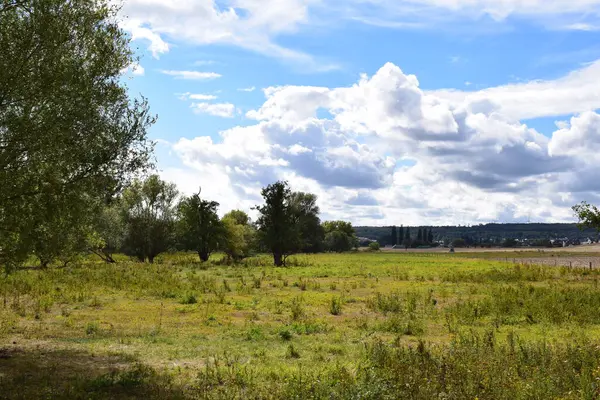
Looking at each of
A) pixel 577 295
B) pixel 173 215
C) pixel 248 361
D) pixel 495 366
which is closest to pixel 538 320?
pixel 577 295

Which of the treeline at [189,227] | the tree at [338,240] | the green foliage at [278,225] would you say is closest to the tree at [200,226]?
the treeline at [189,227]

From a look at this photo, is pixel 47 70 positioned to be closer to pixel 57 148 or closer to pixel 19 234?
pixel 57 148

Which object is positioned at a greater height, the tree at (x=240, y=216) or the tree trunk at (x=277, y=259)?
the tree at (x=240, y=216)

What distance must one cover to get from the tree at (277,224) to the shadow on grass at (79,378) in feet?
178

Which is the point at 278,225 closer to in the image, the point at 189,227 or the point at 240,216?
the point at 189,227

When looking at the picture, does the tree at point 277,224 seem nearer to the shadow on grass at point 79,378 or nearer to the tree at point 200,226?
the tree at point 200,226

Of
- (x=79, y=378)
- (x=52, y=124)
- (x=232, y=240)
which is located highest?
(x=52, y=124)

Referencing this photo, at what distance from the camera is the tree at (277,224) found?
68.9 metres

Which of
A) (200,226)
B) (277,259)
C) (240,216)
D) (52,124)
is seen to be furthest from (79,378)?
(240,216)

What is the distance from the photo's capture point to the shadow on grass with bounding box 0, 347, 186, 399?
35.7 ft

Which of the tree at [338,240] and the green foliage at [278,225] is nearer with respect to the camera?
the green foliage at [278,225]

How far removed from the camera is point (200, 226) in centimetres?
7338

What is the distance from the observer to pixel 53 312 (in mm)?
23094

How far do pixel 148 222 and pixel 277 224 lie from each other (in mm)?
19057
